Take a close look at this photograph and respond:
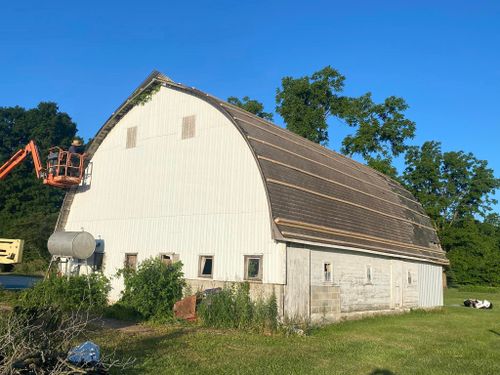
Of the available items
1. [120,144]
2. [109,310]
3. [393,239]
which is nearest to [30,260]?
[120,144]

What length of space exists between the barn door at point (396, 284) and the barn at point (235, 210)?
50 mm

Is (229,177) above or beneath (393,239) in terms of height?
above

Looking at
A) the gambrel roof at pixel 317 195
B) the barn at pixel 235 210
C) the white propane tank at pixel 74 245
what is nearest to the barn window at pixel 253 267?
the barn at pixel 235 210

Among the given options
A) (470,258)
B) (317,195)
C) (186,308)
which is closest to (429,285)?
(317,195)

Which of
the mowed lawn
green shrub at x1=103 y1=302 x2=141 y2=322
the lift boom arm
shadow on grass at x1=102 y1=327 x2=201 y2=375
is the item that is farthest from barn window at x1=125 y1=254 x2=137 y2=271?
the lift boom arm

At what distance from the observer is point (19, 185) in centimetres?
6744

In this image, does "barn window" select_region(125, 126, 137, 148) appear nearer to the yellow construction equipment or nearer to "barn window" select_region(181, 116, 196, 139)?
"barn window" select_region(181, 116, 196, 139)

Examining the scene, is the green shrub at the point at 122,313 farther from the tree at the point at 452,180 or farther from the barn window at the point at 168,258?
the tree at the point at 452,180

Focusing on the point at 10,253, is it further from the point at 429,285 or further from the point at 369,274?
the point at 429,285

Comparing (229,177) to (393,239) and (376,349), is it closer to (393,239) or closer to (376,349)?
(376,349)

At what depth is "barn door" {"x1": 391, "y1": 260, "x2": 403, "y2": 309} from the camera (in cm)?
2261

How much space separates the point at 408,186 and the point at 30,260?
151 feet

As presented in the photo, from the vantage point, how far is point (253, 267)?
16.0 meters

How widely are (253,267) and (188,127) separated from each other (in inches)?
268
